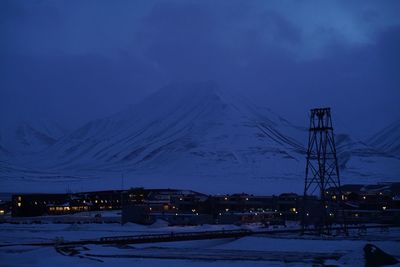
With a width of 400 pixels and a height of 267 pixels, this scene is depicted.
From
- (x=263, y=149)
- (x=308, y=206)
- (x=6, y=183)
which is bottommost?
(x=308, y=206)

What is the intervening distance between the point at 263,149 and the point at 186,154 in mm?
19509

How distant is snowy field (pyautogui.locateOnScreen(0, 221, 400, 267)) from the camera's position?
22.2 m

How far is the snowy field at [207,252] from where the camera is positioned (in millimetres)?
22219

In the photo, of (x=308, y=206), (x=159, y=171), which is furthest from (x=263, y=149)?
(x=308, y=206)

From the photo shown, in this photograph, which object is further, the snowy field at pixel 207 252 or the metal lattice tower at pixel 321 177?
the metal lattice tower at pixel 321 177

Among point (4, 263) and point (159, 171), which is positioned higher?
point (159, 171)

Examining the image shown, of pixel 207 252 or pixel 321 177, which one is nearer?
pixel 207 252

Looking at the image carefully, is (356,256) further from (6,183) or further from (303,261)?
(6,183)

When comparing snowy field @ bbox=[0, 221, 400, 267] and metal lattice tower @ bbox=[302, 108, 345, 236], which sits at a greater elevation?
metal lattice tower @ bbox=[302, 108, 345, 236]

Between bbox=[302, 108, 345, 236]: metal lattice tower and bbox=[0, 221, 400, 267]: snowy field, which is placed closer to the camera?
bbox=[0, 221, 400, 267]: snowy field

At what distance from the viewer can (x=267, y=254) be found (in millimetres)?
25125

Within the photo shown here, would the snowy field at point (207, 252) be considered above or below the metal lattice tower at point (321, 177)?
below

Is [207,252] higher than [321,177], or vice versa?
[321,177]

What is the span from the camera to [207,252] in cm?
2584
